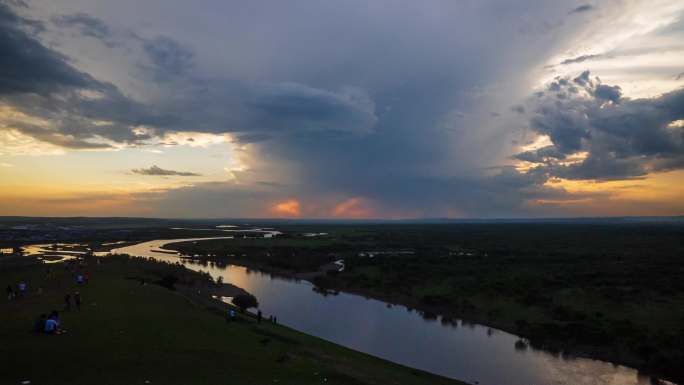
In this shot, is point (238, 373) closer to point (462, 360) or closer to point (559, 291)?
point (462, 360)

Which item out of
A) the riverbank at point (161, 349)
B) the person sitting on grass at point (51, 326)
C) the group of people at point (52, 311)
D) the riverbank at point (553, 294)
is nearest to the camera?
the riverbank at point (161, 349)

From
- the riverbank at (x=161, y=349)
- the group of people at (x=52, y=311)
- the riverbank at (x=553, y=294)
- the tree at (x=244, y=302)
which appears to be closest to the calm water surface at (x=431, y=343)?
the tree at (x=244, y=302)

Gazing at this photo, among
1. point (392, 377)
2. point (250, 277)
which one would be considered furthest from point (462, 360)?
point (250, 277)

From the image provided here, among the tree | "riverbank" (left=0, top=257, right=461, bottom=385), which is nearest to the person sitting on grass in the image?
"riverbank" (left=0, top=257, right=461, bottom=385)

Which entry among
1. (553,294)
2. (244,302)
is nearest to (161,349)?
(244,302)

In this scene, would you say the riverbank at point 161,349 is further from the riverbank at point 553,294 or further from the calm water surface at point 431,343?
the riverbank at point 553,294

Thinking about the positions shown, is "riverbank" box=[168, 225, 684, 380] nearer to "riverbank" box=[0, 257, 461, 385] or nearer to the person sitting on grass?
"riverbank" box=[0, 257, 461, 385]

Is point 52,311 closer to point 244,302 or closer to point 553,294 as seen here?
point 244,302
